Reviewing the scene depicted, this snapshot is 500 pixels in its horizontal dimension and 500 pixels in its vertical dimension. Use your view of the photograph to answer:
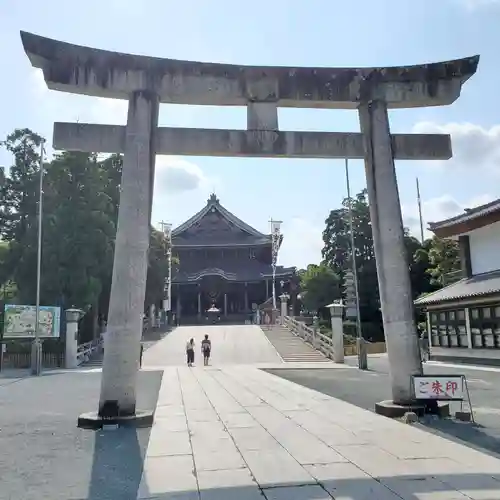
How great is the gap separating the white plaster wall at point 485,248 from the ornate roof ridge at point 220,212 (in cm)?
3227

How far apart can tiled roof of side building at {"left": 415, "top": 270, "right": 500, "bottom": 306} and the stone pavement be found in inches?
527

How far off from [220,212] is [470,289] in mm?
37506

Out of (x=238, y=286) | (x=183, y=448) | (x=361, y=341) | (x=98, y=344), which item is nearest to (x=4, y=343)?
(x=98, y=344)

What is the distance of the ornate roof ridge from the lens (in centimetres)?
5638

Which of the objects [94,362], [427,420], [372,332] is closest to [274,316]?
[372,332]

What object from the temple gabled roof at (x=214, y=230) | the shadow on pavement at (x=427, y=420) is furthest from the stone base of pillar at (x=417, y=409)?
the temple gabled roof at (x=214, y=230)

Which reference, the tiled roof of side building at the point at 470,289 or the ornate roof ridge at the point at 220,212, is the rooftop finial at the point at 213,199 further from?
the tiled roof of side building at the point at 470,289

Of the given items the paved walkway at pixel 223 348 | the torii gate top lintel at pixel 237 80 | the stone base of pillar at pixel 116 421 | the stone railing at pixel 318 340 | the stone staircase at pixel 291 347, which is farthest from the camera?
the paved walkway at pixel 223 348

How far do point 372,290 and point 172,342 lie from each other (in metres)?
22.6

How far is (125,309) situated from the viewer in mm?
8469

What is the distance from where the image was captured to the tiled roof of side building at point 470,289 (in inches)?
835

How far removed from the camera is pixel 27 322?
24.8 metres

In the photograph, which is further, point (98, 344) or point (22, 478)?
point (98, 344)

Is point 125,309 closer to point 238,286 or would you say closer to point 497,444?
point 497,444
